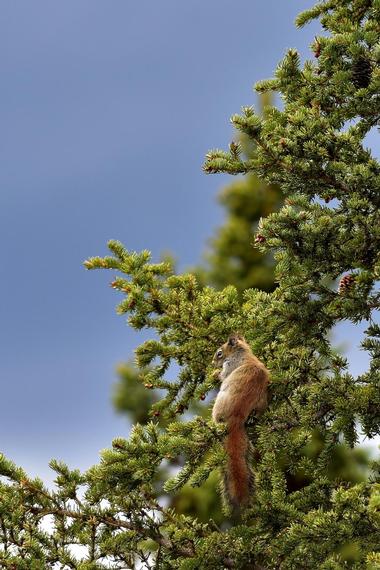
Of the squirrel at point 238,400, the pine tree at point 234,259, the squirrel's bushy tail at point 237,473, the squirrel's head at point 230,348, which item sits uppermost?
the pine tree at point 234,259

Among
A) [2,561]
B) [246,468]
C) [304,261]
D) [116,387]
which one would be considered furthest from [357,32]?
[116,387]

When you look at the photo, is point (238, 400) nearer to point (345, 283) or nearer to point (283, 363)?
point (283, 363)

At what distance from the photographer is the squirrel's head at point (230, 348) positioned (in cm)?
694

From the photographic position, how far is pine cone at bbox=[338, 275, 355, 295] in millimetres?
6279

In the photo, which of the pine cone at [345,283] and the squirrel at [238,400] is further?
the pine cone at [345,283]

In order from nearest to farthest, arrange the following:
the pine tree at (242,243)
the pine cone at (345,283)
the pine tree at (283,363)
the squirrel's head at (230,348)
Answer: the pine tree at (283,363), the pine cone at (345,283), the squirrel's head at (230,348), the pine tree at (242,243)

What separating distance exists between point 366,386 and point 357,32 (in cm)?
327

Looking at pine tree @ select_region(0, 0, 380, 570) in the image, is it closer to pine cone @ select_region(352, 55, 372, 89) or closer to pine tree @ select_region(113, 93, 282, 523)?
pine cone @ select_region(352, 55, 372, 89)

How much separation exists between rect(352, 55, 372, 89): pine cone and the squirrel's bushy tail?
3.61 metres

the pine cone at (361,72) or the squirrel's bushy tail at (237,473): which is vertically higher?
the pine cone at (361,72)

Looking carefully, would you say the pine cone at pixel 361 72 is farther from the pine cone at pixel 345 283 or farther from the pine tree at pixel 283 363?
the pine cone at pixel 345 283

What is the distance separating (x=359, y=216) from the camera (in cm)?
581

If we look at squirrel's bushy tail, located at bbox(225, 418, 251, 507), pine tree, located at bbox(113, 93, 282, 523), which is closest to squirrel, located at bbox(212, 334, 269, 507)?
squirrel's bushy tail, located at bbox(225, 418, 251, 507)

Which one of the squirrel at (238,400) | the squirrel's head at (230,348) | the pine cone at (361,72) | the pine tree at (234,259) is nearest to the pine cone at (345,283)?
the squirrel at (238,400)
